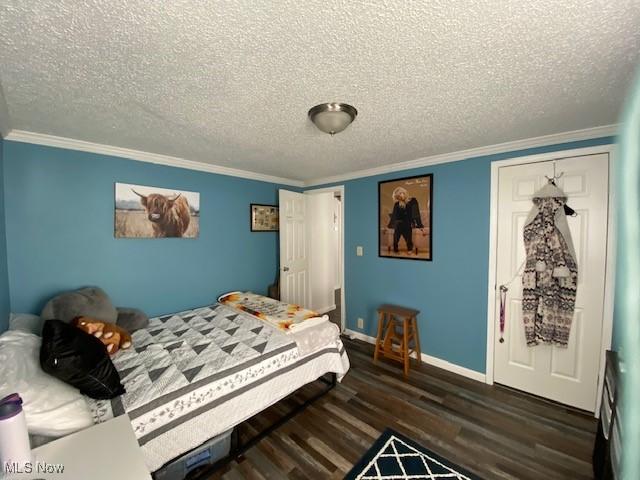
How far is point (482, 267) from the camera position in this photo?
8.30ft

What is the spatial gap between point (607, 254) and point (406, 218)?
167 cm

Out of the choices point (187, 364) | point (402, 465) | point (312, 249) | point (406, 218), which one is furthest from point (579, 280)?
point (312, 249)

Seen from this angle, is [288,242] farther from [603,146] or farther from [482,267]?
[603,146]

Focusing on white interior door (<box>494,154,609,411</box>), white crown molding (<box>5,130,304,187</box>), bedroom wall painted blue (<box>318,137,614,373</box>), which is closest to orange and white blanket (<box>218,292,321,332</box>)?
bedroom wall painted blue (<box>318,137,614,373</box>)

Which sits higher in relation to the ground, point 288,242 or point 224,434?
point 288,242

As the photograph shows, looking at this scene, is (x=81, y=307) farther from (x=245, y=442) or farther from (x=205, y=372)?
(x=245, y=442)

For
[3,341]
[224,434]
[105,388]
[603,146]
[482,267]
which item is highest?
[603,146]

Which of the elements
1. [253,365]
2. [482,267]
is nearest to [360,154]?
[482,267]

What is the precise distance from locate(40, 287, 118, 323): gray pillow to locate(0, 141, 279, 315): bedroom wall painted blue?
0.29 metres

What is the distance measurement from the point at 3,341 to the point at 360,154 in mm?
2934

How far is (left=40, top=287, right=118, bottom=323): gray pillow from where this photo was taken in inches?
74.0

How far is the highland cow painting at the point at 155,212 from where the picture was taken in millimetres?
2475

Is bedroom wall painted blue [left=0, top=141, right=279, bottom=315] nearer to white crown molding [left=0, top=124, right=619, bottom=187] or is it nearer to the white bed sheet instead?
white crown molding [left=0, top=124, right=619, bottom=187]

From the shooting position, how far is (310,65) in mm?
1207
